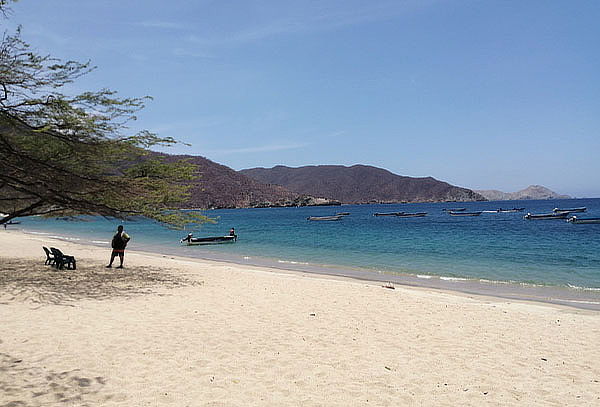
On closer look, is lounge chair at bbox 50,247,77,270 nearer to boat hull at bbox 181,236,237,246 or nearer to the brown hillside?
boat hull at bbox 181,236,237,246

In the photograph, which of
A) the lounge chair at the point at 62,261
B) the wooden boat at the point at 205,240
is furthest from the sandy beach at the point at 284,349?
the wooden boat at the point at 205,240

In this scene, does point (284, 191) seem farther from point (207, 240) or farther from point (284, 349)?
point (284, 349)

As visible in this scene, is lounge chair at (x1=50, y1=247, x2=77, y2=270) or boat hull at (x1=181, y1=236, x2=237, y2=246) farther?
boat hull at (x1=181, y1=236, x2=237, y2=246)

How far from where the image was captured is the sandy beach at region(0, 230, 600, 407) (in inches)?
175

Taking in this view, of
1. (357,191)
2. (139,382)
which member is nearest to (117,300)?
(139,382)

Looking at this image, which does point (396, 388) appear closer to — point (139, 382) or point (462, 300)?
point (139, 382)

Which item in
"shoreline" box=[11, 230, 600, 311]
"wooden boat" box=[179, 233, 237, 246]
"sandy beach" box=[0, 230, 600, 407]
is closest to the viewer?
"sandy beach" box=[0, 230, 600, 407]

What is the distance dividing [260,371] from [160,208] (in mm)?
8265

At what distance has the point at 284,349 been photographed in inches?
234

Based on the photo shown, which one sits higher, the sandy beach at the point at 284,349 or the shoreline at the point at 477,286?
the sandy beach at the point at 284,349

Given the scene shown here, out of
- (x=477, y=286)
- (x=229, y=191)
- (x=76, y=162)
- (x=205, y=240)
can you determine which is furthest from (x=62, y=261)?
(x=229, y=191)

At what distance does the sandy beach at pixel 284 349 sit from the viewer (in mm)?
4453

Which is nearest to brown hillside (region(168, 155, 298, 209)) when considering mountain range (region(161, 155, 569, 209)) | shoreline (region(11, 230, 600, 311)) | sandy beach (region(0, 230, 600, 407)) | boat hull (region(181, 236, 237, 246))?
mountain range (region(161, 155, 569, 209))

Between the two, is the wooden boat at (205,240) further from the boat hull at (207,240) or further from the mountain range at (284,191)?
the mountain range at (284,191)
